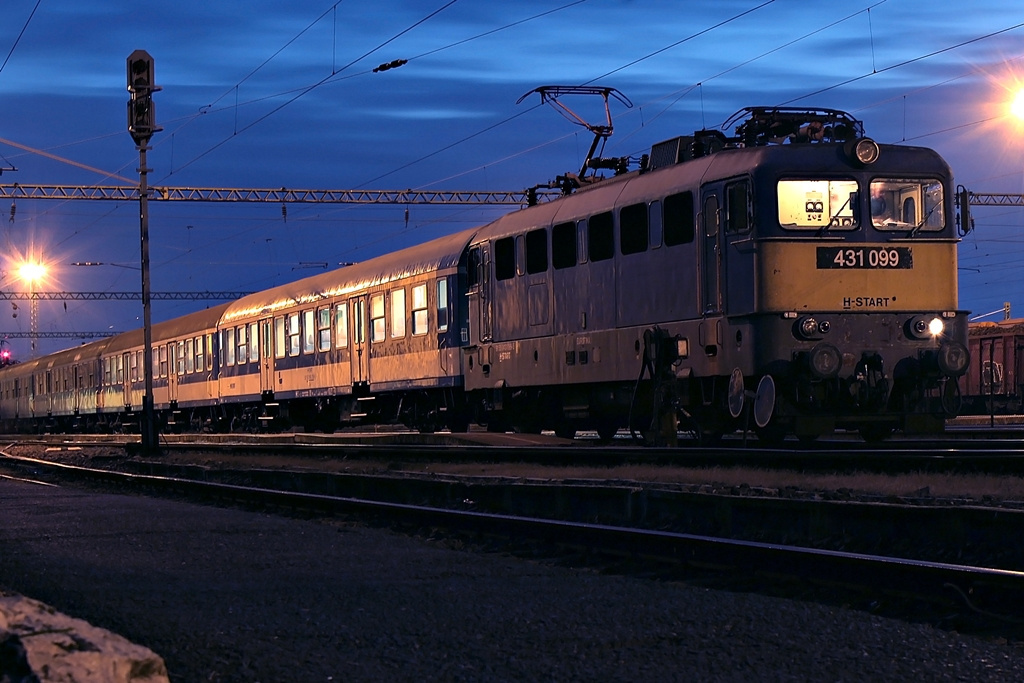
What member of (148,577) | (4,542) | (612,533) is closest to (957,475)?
(612,533)

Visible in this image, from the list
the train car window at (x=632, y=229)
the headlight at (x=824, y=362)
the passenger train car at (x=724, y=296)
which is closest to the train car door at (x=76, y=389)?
the passenger train car at (x=724, y=296)

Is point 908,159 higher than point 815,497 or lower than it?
higher

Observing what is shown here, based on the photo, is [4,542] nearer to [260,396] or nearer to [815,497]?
[815,497]

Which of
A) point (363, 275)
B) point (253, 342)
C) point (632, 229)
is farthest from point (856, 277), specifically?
point (253, 342)

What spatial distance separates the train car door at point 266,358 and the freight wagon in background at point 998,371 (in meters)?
18.0

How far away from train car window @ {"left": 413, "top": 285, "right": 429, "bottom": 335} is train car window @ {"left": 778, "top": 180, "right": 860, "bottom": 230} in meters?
9.65

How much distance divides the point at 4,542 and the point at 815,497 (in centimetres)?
664

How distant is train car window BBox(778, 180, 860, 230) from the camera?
47.7ft

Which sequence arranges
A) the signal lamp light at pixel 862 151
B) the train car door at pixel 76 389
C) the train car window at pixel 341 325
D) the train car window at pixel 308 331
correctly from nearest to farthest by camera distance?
the signal lamp light at pixel 862 151
the train car window at pixel 341 325
the train car window at pixel 308 331
the train car door at pixel 76 389

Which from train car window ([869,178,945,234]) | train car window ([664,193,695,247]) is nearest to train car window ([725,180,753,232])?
train car window ([664,193,695,247])

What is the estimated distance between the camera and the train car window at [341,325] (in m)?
27.0

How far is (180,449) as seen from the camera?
27.4 metres

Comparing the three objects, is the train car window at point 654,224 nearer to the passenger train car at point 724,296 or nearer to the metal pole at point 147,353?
the passenger train car at point 724,296

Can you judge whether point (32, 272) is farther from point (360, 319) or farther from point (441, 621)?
point (441, 621)
